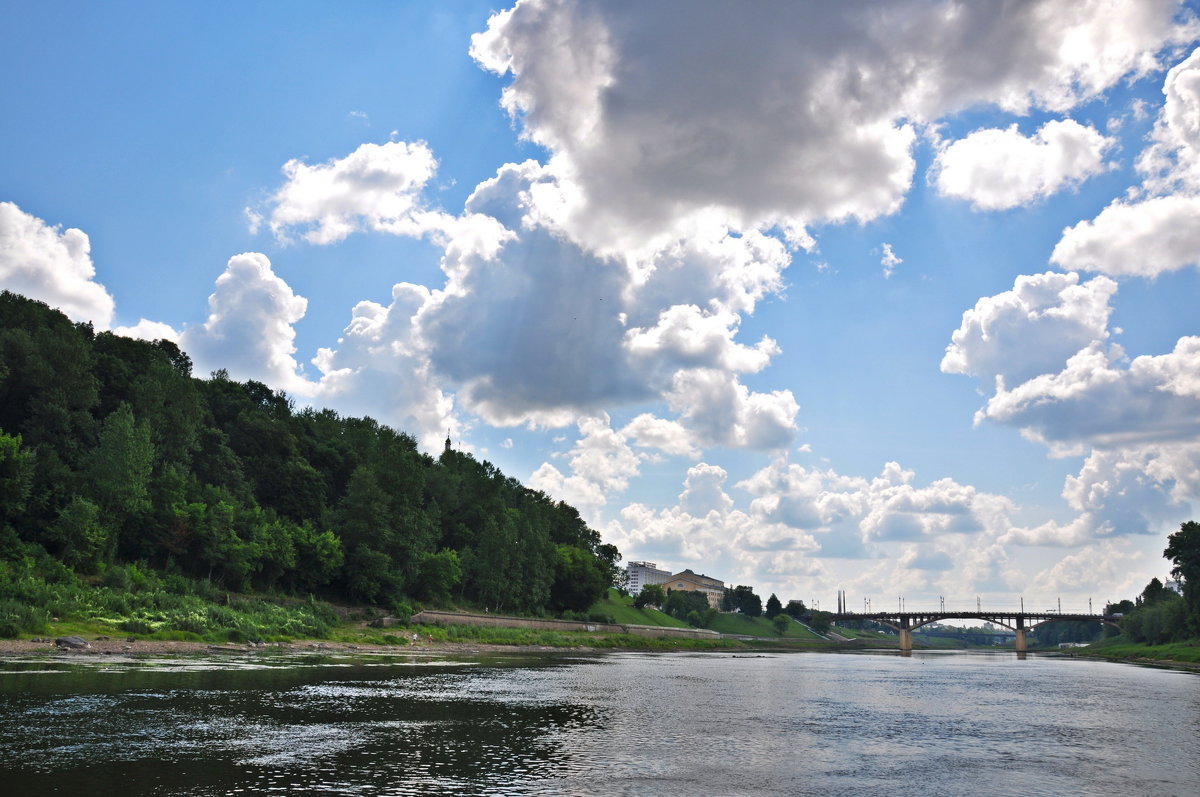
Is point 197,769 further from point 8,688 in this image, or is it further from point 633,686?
point 633,686

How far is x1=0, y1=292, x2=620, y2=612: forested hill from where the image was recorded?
82.1 metres

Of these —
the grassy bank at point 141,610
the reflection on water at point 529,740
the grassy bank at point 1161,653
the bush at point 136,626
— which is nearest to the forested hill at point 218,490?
the grassy bank at point 141,610

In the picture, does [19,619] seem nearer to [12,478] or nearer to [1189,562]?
[12,478]

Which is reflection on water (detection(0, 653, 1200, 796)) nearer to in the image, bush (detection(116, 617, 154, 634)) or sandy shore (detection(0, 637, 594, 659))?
sandy shore (detection(0, 637, 594, 659))

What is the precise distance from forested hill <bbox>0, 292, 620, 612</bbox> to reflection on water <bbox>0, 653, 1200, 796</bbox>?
3993 centimetres

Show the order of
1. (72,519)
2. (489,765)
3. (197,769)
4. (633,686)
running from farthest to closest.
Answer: (72,519) < (633,686) < (489,765) < (197,769)

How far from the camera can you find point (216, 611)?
77.1 meters

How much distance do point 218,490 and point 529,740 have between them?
275 ft

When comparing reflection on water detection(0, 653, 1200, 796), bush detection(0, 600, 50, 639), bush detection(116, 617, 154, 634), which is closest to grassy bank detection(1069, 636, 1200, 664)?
reflection on water detection(0, 653, 1200, 796)

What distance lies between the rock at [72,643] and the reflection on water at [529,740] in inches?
424

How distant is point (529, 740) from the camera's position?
31.0 metres

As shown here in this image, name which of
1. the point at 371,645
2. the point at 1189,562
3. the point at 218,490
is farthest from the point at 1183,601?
the point at 218,490

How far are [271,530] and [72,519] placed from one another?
28.6m

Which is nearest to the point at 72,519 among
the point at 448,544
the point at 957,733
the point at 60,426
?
the point at 60,426
